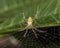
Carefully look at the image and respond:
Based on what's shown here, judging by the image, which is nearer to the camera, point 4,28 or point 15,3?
point 4,28

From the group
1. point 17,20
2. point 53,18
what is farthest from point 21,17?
point 53,18

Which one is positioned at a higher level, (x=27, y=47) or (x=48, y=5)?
(x=48, y=5)

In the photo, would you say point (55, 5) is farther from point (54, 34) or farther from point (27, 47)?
point (27, 47)

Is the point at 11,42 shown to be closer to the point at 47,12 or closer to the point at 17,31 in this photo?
the point at 17,31

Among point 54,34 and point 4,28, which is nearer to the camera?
point 4,28

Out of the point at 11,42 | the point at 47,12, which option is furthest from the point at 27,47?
the point at 47,12

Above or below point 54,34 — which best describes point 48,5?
above
